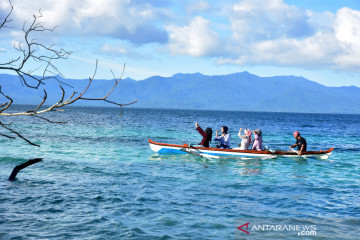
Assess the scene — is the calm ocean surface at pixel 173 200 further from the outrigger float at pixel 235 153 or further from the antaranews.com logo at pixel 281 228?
the outrigger float at pixel 235 153

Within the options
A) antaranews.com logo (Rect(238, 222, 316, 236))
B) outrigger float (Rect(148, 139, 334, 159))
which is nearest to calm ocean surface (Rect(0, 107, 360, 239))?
antaranews.com logo (Rect(238, 222, 316, 236))

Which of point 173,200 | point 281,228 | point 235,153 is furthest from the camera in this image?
point 235,153

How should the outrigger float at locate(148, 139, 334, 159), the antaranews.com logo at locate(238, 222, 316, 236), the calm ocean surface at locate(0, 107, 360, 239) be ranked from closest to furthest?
the calm ocean surface at locate(0, 107, 360, 239) < the antaranews.com logo at locate(238, 222, 316, 236) < the outrigger float at locate(148, 139, 334, 159)

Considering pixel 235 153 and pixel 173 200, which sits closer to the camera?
pixel 173 200

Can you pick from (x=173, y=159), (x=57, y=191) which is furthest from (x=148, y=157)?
(x=57, y=191)

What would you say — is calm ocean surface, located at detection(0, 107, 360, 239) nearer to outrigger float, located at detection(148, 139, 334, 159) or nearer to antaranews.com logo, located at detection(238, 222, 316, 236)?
antaranews.com logo, located at detection(238, 222, 316, 236)

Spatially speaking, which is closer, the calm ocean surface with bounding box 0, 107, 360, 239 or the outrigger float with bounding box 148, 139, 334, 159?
the calm ocean surface with bounding box 0, 107, 360, 239

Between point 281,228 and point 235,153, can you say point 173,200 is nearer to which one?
point 281,228

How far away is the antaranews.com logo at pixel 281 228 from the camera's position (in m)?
8.55

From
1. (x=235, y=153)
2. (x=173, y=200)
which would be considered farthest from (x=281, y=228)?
(x=235, y=153)

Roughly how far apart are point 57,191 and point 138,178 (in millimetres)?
3785

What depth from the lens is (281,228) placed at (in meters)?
8.77

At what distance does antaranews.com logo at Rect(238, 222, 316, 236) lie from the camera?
8555mm

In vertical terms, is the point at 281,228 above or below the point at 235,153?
below
